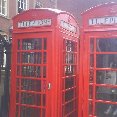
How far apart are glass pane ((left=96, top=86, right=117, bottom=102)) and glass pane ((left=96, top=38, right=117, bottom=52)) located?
2.27 ft

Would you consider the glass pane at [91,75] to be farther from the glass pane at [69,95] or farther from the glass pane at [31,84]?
the glass pane at [31,84]

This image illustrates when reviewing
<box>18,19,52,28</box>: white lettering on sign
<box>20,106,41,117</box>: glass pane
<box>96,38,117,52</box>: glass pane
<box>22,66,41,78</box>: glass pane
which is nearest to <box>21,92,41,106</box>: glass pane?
<box>20,106,41,117</box>: glass pane

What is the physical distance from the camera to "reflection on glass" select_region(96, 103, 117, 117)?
518 centimetres

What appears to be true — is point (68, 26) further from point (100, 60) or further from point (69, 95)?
point (69, 95)

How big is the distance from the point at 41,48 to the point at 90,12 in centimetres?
116

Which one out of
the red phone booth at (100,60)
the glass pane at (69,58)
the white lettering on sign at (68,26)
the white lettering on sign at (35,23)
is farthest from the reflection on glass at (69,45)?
the red phone booth at (100,60)

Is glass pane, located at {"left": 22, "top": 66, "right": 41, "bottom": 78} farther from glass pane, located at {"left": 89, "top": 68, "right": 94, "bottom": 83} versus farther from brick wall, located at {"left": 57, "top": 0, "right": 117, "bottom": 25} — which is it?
brick wall, located at {"left": 57, "top": 0, "right": 117, "bottom": 25}

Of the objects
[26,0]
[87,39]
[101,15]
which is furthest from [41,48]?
[26,0]

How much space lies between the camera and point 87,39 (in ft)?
17.2

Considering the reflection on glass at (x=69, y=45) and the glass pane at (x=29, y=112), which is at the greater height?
the reflection on glass at (x=69, y=45)

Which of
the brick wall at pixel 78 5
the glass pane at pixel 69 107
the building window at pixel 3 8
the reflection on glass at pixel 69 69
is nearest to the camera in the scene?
the reflection on glass at pixel 69 69

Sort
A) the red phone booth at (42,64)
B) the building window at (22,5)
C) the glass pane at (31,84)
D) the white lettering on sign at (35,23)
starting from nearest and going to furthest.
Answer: the red phone booth at (42,64)
the white lettering on sign at (35,23)
the glass pane at (31,84)
the building window at (22,5)

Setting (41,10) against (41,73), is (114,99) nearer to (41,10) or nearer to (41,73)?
(41,73)

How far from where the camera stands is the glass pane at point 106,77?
5.13m
